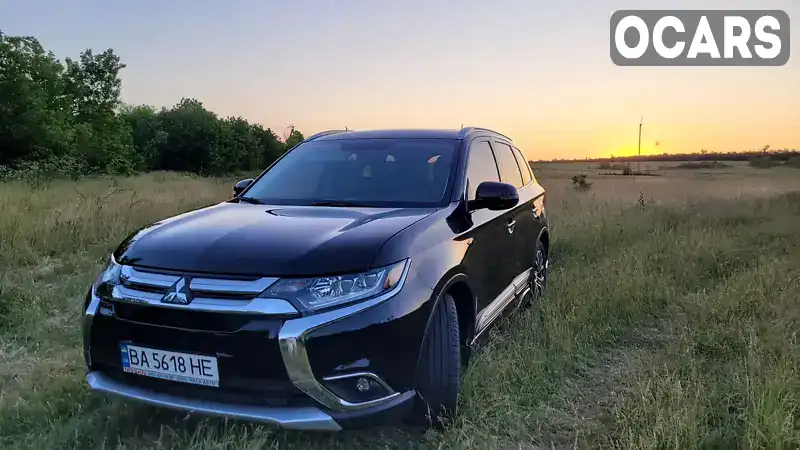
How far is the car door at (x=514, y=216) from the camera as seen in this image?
4.11 m

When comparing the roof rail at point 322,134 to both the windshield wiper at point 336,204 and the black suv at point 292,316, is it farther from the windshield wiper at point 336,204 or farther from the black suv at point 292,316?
→ the black suv at point 292,316

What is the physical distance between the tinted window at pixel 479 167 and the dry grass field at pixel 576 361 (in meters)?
1.08

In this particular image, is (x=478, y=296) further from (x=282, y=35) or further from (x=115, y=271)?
(x=282, y=35)

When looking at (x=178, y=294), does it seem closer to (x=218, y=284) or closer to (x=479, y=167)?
(x=218, y=284)

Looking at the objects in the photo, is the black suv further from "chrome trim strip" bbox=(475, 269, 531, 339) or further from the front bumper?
"chrome trim strip" bbox=(475, 269, 531, 339)

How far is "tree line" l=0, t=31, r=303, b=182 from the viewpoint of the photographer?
102 feet

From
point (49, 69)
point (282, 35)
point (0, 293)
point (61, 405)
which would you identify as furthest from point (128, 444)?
point (49, 69)

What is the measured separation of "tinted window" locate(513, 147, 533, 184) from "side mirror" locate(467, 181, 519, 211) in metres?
1.78

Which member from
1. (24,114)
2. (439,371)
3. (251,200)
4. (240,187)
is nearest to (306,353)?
(439,371)

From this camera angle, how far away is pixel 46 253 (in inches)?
263

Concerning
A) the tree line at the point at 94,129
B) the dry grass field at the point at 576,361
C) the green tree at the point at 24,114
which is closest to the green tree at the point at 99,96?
the tree line at the point at 94,129

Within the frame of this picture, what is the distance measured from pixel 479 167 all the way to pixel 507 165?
879 mm

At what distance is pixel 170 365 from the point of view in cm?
237

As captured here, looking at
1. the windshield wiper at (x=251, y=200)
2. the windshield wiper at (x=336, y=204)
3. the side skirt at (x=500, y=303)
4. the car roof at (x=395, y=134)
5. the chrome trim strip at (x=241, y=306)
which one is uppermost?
the car roof at (x=395, y=134)
